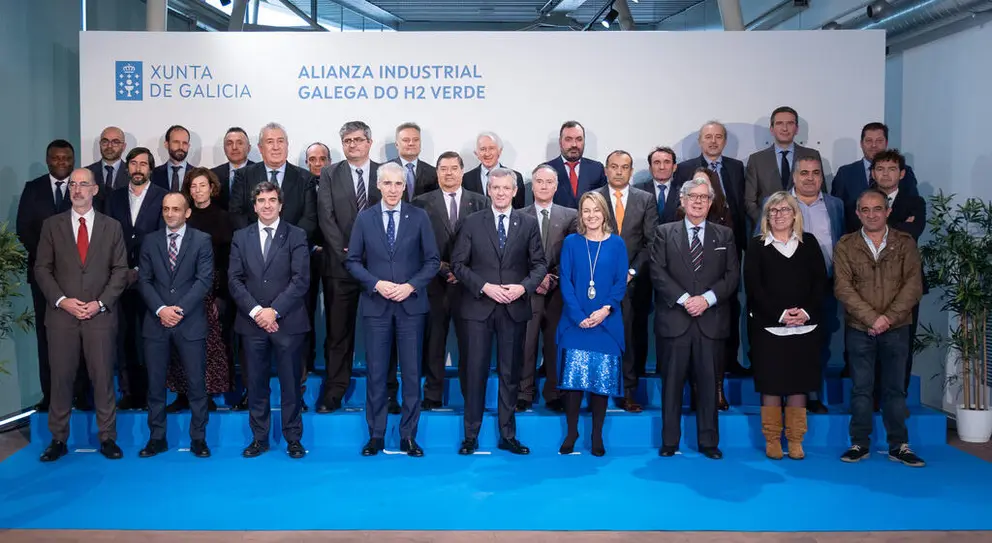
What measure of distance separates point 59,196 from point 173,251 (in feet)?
4.21

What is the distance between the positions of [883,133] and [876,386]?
1.74 m

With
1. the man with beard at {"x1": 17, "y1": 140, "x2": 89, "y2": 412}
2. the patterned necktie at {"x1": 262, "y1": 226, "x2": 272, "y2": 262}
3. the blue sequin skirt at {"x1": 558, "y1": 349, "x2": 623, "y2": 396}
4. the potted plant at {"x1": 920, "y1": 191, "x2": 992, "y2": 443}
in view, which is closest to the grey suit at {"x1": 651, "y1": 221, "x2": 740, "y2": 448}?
the blue sequin skirt at {"x1": 558, "y1": 349, "x2": 623, "y2": 396}

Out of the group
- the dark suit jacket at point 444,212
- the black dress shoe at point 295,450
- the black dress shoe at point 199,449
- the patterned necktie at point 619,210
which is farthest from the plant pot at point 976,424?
the black dress shoe at point 199,449

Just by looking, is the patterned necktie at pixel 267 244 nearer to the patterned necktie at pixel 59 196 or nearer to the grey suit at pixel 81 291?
the grey suit at pixel 81 291

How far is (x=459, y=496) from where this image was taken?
178 inches

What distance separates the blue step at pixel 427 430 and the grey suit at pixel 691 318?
27 cm

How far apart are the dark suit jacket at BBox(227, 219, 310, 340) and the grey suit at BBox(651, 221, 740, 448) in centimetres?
211

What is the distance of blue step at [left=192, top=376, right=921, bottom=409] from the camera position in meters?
6.05

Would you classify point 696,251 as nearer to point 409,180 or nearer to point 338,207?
point 409,180

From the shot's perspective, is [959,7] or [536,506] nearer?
[536,506]

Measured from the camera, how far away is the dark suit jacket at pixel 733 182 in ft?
20.2

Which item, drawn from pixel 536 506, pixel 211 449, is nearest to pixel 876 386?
pixel 536 506

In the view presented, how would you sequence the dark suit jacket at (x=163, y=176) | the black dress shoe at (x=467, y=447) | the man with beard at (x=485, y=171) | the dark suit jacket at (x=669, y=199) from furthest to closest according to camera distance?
the dark suit jacket at (x=163, y=176) → the man with beard at (x=485, y=171) → the dark suit jacket at (x=669, y=199) → the black dress shoe at (x=467, y=447)

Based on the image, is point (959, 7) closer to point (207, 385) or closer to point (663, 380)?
point (663, 380)
